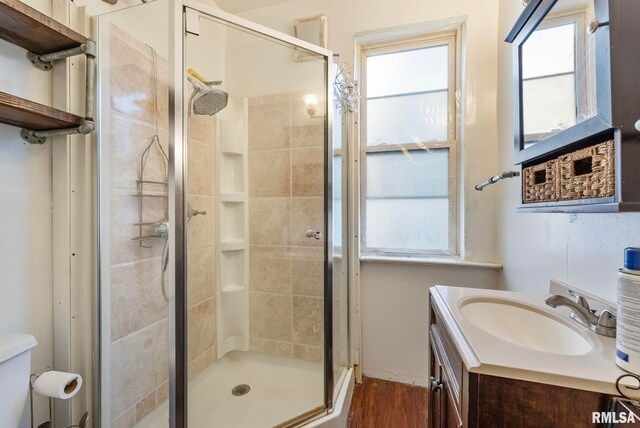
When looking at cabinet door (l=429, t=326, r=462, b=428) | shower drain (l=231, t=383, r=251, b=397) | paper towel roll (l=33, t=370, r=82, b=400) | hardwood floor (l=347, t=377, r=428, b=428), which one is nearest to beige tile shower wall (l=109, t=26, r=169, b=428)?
paper towel roll (l=33, t=370, r=82, b=400)

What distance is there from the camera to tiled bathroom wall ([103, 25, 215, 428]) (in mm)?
1113

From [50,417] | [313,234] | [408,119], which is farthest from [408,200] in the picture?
[50,417]

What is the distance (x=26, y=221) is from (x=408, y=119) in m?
1.95

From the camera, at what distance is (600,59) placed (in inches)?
22.4

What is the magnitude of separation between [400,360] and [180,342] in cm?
137

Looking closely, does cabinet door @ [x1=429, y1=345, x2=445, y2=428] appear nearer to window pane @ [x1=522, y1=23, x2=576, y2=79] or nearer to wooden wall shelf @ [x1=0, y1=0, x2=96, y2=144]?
window pane @ [x1=522, y1=23, x2=576, y2=79]

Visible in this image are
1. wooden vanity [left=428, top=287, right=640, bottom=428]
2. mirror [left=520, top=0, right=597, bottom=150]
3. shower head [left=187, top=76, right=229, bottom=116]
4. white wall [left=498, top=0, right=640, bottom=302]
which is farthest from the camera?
shower head [left=187, top=76, right=229, bottom=116]

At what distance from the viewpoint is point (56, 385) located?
0.83 m

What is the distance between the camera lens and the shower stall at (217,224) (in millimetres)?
1056

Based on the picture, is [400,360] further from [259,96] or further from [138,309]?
[259,96]

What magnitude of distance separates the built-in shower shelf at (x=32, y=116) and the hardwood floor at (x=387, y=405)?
5.95 feet

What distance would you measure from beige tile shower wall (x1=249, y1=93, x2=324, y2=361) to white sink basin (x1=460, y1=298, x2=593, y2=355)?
964 mm

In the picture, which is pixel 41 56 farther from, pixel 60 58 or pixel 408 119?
pixel 408 119

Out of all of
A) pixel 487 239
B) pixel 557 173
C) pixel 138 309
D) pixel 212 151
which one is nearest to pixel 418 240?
pixel 487 239
